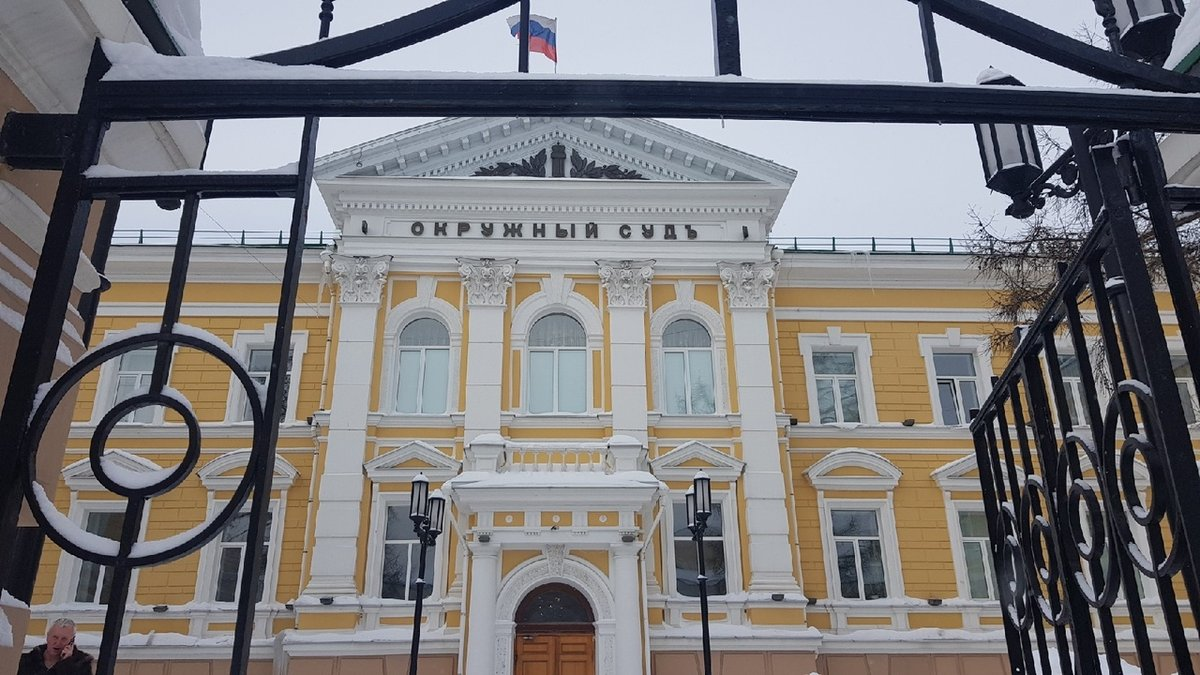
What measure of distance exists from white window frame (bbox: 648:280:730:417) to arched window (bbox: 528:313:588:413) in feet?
2.70

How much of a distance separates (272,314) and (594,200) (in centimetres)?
683

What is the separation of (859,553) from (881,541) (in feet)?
1.68

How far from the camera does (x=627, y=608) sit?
14.0 metres

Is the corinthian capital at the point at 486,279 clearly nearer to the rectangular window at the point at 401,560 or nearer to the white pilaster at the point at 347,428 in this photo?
the white pilaster at the point at 347,428

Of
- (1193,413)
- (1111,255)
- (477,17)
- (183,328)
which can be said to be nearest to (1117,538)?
(1111,255)

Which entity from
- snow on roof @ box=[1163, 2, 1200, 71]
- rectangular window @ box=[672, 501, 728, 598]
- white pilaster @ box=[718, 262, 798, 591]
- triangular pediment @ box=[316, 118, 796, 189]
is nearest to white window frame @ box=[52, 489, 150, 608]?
triangular pediment @ box=[316, 118, 796, 189]

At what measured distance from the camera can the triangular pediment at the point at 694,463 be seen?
1630 centimetres

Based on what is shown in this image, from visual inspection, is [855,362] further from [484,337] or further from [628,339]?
[484,337]

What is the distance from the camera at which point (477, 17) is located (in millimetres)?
2230

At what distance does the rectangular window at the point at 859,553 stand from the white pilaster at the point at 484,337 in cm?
687

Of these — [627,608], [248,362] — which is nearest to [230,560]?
[248,362]

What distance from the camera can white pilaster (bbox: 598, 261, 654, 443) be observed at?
647 inches

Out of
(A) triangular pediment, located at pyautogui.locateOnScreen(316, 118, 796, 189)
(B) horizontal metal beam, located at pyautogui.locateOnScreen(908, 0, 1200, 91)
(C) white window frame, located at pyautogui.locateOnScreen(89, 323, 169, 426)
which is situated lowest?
(B) horizontal metal beam, located at pyautogui.locateOnScreen(908, 0, 1200, 91)

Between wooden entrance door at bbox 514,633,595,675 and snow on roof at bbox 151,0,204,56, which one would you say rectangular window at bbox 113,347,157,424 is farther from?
snow on roof at bbox 151,0,204,56
